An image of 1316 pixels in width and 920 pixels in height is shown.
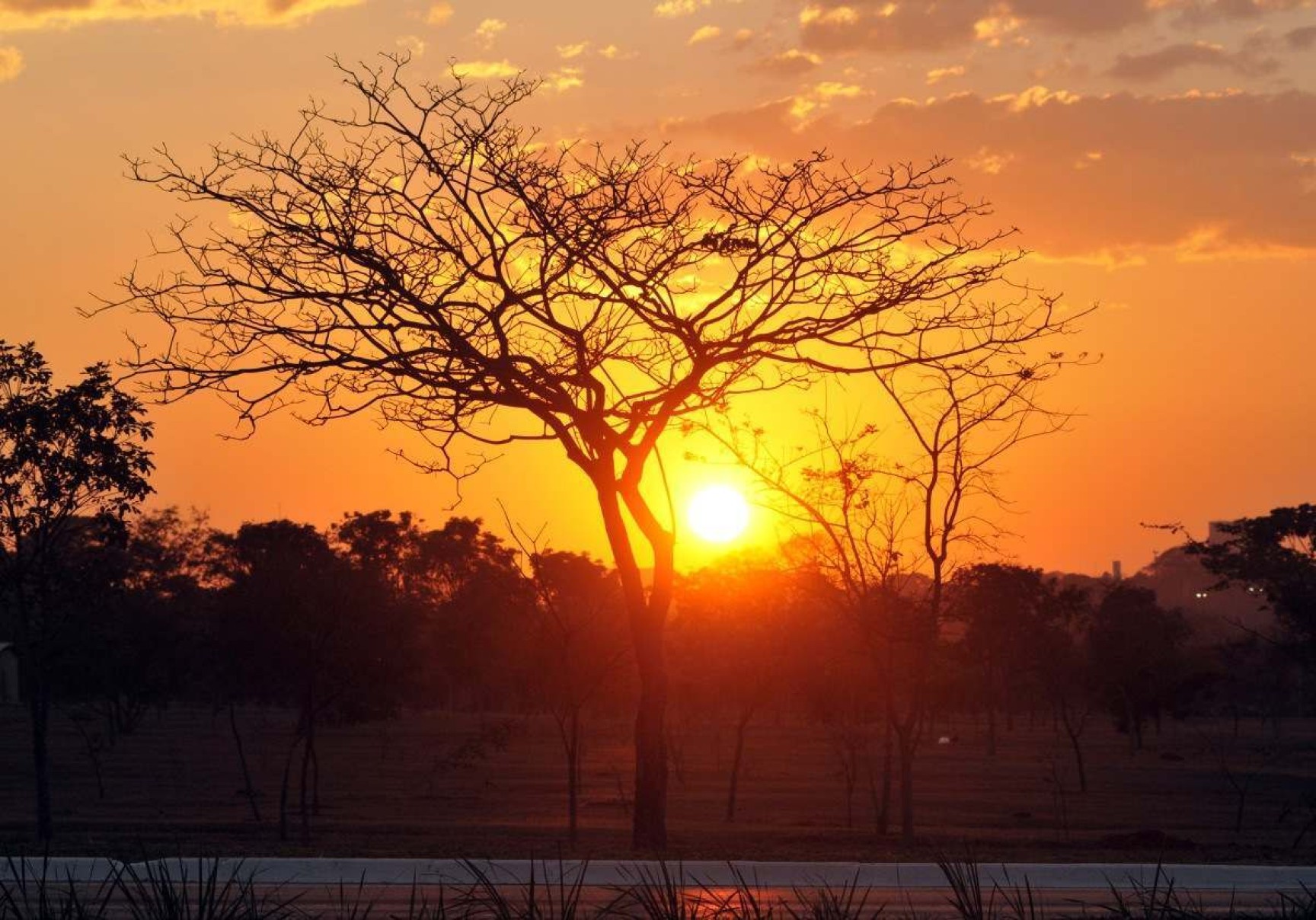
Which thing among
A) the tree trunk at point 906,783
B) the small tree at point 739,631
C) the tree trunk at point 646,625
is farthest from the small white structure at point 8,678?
the tree trunk at point 646,625

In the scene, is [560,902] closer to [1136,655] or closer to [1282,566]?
[1282,566]

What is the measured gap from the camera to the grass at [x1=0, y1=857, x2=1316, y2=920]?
6.27 m

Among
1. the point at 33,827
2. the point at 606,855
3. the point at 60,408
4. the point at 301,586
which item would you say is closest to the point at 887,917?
the point at 606,855

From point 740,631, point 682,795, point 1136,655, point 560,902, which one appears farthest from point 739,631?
point 560,902

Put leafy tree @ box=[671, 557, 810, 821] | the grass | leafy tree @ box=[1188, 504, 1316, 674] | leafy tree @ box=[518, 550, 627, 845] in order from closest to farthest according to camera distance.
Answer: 1. the grass
2. leafy tree @ box=[518, 550, 627, 845]
3. leafy tree @ box=[1188, 504, 1316, 674]
4. leafy tree @ box=[671, 557, 810, 821]

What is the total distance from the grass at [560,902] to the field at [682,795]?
2556 millimetres

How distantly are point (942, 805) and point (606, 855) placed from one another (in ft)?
108

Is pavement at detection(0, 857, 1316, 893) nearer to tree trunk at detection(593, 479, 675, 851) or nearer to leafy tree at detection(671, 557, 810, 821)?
tree trunk at detection(593, 479, 675, 851)

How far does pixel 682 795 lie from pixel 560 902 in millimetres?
38755

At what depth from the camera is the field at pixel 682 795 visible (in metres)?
16.8

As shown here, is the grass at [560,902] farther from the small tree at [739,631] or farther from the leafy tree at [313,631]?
the small tree at [739,631]

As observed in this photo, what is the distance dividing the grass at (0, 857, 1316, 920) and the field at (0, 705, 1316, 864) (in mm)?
2556

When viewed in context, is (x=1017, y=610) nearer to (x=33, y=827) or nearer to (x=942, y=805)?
(x=942, y=805)

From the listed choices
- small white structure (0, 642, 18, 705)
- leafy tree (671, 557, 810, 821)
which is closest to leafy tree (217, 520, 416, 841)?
leafy tree (671, 557, 810, 821)
